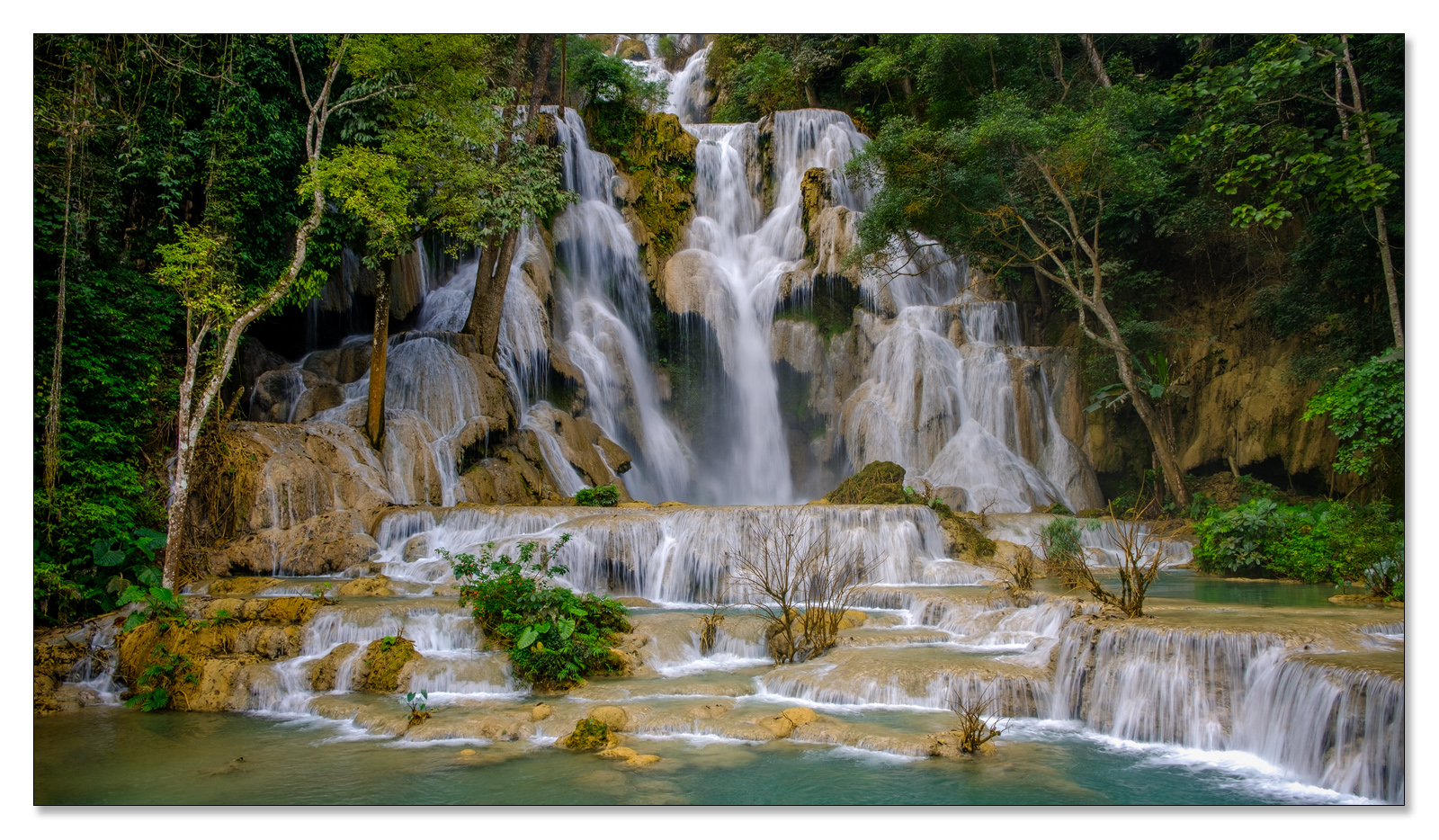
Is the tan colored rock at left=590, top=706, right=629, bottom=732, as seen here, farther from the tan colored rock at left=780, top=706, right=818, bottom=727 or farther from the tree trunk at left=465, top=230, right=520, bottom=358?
the tree trunk at left=465, top=230, right=520, bottom=358

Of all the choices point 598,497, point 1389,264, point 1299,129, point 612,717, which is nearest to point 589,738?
point 612,717

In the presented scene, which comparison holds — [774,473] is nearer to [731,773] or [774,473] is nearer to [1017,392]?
[1017,392]

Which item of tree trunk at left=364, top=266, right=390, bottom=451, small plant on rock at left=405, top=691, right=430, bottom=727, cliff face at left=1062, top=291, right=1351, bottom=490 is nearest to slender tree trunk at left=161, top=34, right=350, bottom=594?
tree trunk at left=364, top=266, right=390, bottom=451

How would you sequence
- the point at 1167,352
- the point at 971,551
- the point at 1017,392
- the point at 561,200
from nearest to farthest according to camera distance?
the point at 971,551, the point at 561,200, the point at 1167,352, the point at 1017,392

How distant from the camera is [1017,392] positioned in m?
17.4

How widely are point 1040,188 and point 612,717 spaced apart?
1329 centimetres

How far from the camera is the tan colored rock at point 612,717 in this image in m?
6.05

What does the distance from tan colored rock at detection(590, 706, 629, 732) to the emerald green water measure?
26 cm

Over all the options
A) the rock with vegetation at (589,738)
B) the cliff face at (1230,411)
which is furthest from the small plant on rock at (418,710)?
the cliff face at (1230,411)

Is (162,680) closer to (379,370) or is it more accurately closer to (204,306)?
(204,306)

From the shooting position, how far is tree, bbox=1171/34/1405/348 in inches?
287

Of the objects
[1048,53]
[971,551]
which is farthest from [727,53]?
[971,551]

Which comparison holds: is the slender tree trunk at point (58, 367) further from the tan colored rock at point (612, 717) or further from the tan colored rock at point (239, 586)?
the tan colored rock at point (612, 717)

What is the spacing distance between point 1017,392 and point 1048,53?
7274 millimetres
